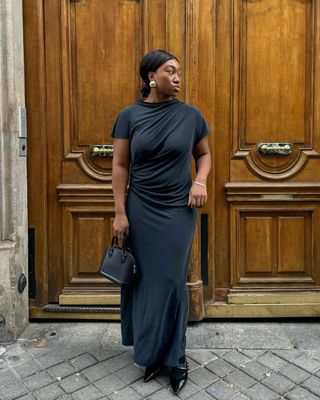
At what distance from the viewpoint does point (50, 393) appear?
2.57m

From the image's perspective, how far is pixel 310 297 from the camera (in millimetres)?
3541

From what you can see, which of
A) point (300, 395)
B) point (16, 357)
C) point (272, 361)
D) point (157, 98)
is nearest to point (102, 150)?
point (157, 98)

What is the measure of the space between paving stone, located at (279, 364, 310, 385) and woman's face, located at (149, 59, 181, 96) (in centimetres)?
182

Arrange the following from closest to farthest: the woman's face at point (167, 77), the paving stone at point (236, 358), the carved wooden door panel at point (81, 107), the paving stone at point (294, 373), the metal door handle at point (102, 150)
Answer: the woman's face at point (167, 77), the paving stone at point (294, 373), the paving stone at point (236, 358), the carved wooden door panel at point (81, 107), the metal door handle at point (102, 150)

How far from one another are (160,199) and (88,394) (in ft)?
3.87

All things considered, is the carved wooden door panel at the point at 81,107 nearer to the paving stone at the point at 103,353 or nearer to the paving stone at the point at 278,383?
the paving stone at the point at 103,353

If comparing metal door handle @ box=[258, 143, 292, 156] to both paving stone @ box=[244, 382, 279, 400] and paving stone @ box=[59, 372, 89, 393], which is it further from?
paving stone @ box=[59, 372, 89, 393]

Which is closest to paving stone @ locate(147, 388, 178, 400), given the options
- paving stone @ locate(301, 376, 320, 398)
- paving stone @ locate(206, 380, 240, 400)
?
paving stone @ locate(206, 380, 240, 400)

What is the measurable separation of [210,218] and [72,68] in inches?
61.7

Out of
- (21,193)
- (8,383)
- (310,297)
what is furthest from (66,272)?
(310,297)

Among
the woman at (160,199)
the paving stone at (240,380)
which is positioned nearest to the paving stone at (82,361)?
the woman at (160,199)

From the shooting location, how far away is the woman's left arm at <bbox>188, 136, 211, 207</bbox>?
8.22 ft

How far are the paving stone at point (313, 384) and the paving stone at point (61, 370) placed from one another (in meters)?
1.39

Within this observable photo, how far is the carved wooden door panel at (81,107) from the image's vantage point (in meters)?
3.36
